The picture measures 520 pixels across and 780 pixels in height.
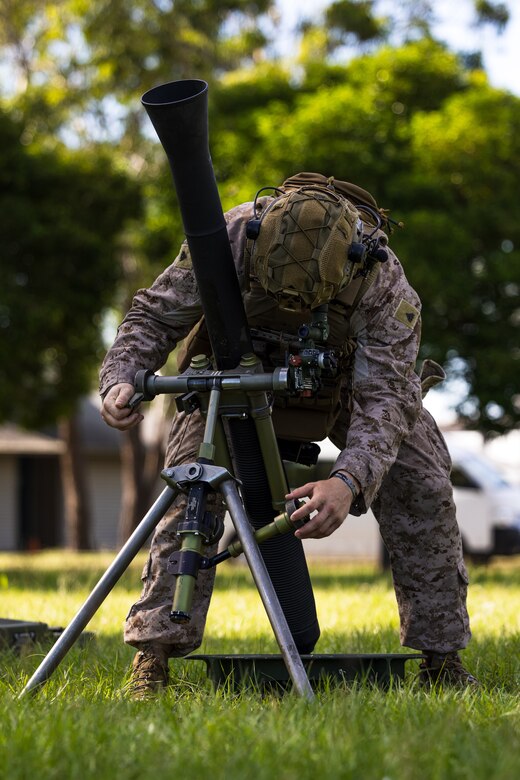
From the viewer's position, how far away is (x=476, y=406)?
1714 centimetres

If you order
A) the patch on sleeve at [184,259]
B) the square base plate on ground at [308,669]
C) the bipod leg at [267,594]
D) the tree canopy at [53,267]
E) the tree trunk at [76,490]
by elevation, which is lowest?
the square base plate on ground at [308,669]

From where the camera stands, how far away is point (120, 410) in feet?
12.6

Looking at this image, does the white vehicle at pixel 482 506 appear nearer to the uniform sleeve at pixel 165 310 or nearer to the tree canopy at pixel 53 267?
the tree canopy at pixel 53 267

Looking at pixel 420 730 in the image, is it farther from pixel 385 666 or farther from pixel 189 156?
pixel 189 156

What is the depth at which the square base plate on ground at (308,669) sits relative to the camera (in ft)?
13.1

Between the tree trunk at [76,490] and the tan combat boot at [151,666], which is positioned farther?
the tree trunk at [76,490]

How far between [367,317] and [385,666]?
1138 mm

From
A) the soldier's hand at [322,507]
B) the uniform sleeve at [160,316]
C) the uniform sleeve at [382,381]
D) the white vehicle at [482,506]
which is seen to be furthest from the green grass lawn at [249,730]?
the white vehicle at [482,506]

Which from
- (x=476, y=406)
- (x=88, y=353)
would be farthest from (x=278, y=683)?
(x=88, y=353)

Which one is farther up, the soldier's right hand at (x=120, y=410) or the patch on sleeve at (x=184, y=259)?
the patch on sleeve at (x=184, y=259)

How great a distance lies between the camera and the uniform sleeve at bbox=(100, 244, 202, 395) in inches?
167

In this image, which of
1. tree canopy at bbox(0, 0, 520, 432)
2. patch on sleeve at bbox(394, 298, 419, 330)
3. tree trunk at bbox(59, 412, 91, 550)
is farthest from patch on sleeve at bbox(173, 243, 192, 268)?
tree trunk at bbox(59, 412, 91, 550)

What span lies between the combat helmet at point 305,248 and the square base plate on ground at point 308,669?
1112 mm

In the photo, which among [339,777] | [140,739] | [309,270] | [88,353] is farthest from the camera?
[88,353]
